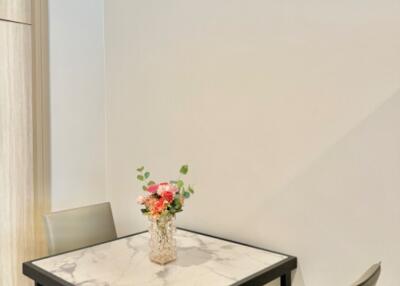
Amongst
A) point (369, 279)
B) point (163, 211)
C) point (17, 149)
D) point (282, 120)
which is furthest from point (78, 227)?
point (369, 279)

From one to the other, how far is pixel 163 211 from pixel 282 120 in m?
0.71

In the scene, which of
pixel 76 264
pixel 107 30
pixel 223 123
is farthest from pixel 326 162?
pixel 107 30

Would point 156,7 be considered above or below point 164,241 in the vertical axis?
above

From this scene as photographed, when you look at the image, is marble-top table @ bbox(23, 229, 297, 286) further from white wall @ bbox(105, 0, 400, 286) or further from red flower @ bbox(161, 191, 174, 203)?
red flower @ bbox(161, 191, 174, 203)

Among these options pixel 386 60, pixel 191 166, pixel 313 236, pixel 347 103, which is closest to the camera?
pixel 386 60

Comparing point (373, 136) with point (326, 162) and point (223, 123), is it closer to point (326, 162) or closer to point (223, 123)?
point (326, 162)

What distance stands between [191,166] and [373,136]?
41.4 inches

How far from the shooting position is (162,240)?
5.74 feet

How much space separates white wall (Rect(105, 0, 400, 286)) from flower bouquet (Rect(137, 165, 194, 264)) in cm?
42

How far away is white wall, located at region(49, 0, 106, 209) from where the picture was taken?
103 inches

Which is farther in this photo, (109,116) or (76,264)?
(109,116)

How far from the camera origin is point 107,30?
2.86 m

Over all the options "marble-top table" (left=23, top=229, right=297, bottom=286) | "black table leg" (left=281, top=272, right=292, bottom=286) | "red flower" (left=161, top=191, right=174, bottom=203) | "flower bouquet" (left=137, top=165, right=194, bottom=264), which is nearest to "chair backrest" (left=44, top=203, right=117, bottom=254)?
"marble-top table" (left=23, top=229, right=297, bottom=286)

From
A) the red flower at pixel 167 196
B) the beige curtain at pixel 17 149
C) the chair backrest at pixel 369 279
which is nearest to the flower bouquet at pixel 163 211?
the red flower at pixel 167 196
